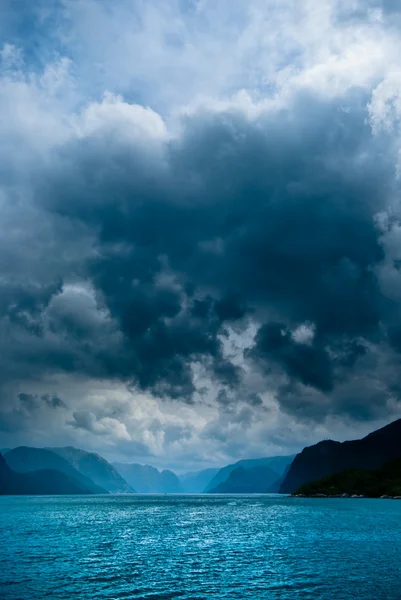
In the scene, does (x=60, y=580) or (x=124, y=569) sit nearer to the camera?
(x=60, y=580)

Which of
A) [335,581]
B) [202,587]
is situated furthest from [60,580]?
[335,581]

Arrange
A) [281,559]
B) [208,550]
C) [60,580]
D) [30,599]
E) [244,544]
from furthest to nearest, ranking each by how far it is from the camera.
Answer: [244,544]
[208,550]
[281,559]
[60,580]
[30,599]

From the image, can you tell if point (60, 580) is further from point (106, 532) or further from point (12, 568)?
point (106, 532)

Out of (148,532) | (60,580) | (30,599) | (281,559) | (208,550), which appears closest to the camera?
(30,599)

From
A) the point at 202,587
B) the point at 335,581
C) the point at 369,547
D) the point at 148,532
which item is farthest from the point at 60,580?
the point at 148,532

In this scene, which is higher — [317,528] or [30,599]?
[30,599]

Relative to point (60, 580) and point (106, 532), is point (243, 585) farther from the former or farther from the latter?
point (106, 532)

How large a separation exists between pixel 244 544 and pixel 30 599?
5182 centimetres

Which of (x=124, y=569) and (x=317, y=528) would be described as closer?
(x=124, y=569)

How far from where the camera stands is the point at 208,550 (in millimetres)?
78500

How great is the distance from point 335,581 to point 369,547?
34842 millimetres

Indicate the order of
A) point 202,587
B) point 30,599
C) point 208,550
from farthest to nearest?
point 208,550, point 202,587, point 30,599

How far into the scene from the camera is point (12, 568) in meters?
61.4

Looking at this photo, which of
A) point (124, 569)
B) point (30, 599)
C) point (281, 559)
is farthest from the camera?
point (281, 559)
